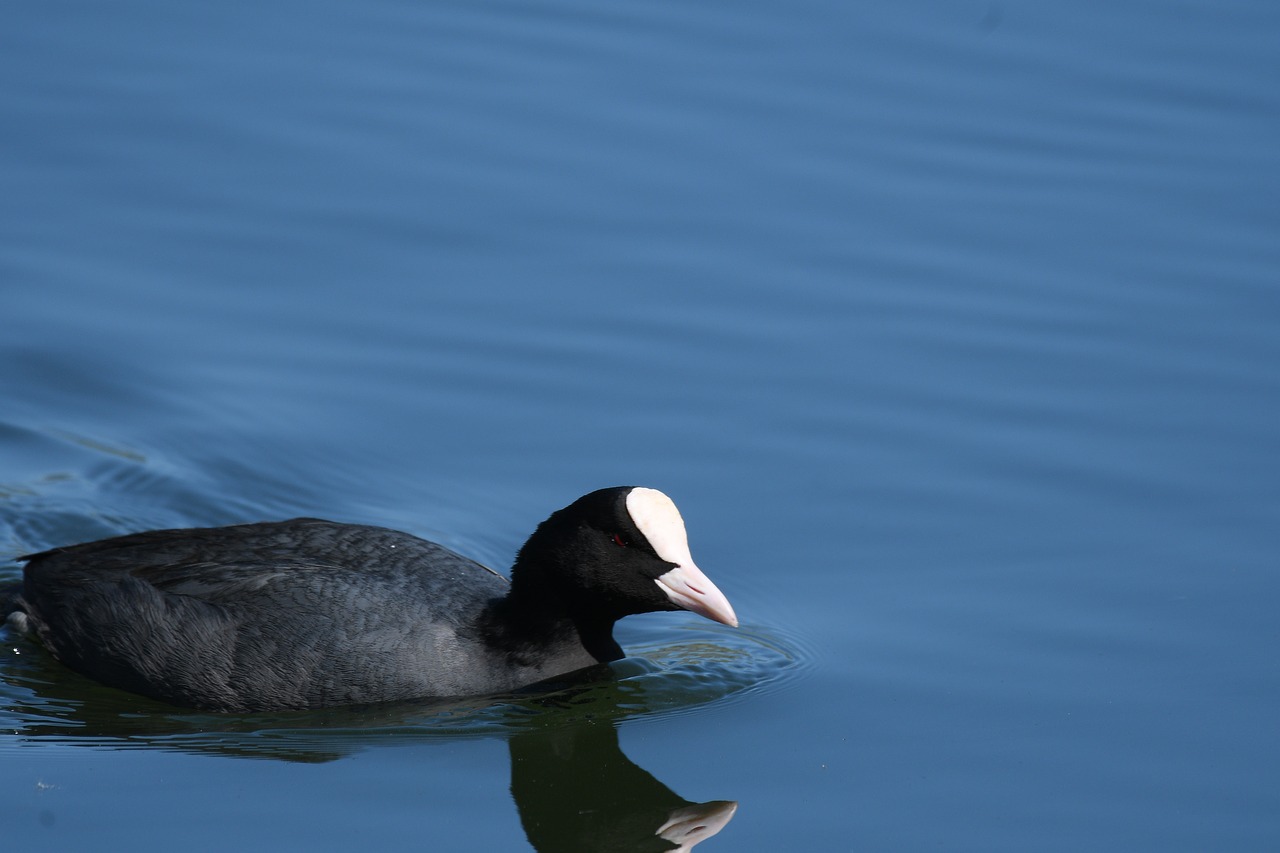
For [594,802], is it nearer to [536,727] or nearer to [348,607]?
[536,727]

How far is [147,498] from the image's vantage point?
10.3m

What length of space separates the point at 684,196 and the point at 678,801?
6.39 meters

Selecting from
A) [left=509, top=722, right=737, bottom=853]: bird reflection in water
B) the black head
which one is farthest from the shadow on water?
the black head

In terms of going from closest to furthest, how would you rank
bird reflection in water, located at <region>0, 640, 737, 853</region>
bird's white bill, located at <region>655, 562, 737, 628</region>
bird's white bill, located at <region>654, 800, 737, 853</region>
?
bird's white bill, located at <region>654, 800, 737, 853</region> < bird reflection in water, located at <region>0, 640, 737, 853</region> < bird's white bill, located at <region>655, 562, 737, 628</region>

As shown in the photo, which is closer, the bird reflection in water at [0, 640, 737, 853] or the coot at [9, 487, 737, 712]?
the bird reflection in water at [0, 640, 737, 853]

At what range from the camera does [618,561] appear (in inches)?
324

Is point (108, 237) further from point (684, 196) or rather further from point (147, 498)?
point (684, 196)

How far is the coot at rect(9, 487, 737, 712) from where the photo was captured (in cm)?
812

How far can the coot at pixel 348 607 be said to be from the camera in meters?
8.12

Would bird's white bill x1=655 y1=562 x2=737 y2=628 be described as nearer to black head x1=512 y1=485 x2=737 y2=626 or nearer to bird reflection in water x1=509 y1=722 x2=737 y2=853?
black head x1=512 y1=485 x2=737 y2=626

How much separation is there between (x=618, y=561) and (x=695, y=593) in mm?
371

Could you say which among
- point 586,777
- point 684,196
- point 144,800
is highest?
point 684,196

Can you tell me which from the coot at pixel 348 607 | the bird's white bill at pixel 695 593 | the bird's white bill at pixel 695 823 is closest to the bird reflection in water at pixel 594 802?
the bird's white bill at pixel 695 823

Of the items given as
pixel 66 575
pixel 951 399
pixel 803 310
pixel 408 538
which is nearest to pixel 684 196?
pixel 803 310
